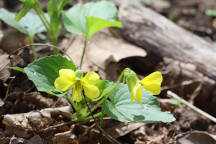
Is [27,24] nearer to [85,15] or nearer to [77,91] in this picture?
[85,15]

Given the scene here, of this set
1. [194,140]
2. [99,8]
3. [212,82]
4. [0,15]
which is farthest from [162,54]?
[0,15]

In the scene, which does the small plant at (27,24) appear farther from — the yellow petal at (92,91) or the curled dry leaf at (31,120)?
the yellow petal at (92,91)

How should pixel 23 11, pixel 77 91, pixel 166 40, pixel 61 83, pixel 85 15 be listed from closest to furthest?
pixel 61 83
pixel 77 91
pixel 23 11
pixel 85 15
pixel 166 40

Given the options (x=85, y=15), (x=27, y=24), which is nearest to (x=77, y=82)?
(x=85, y=15)

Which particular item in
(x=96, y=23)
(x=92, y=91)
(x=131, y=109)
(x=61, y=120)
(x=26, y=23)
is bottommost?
(x=61, y=120)

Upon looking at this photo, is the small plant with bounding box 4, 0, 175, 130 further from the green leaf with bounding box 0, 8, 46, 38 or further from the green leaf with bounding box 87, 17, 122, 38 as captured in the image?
the green leaf with bounding box 0, 8, 46, 38

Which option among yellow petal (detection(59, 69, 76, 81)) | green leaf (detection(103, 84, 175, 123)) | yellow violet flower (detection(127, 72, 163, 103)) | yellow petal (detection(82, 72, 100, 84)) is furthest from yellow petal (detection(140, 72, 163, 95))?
yellow petal (detection(59, 69, 76, 81))
